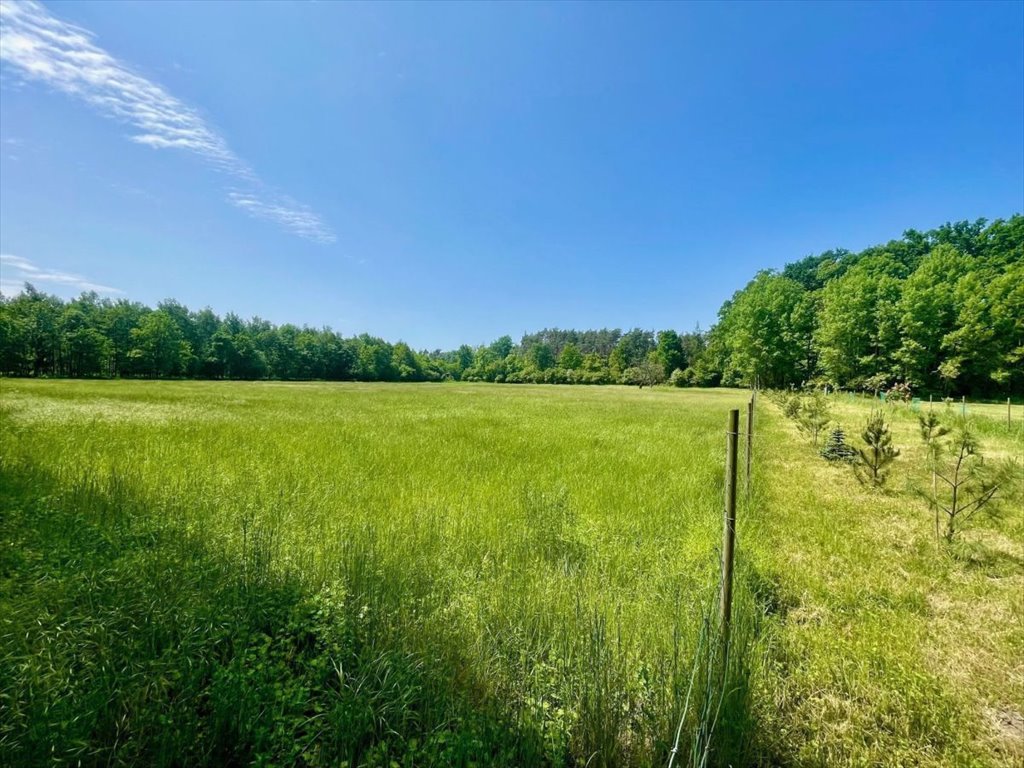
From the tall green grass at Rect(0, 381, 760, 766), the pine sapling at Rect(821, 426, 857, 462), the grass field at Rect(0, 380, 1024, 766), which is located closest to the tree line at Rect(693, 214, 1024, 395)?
the pine sapling at Rect(821, 426, 857, 462)

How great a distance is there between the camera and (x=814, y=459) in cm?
1162

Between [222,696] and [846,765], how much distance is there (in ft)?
12.6

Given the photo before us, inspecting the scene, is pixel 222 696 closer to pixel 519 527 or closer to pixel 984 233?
pixel 519 527

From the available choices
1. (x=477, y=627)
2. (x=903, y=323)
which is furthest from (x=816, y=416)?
(x=903, y=323)

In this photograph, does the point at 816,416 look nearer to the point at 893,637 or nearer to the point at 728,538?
the point at 893,637

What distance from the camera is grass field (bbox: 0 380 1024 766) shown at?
7.65 ft

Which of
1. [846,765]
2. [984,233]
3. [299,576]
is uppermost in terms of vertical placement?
[984,233]

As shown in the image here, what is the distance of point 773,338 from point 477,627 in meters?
71.7

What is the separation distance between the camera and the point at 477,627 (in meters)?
3.27

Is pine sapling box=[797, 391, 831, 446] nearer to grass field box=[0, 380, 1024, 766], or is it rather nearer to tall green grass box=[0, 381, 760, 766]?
grass field box=[0, 380, 1024, 766]

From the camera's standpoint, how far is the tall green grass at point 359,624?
2275mm

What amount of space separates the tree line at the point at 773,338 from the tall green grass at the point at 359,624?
671 inches

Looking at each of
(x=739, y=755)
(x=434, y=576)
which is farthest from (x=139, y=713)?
(x=739, y=755)

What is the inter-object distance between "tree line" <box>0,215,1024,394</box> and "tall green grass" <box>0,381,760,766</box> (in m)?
17.0
